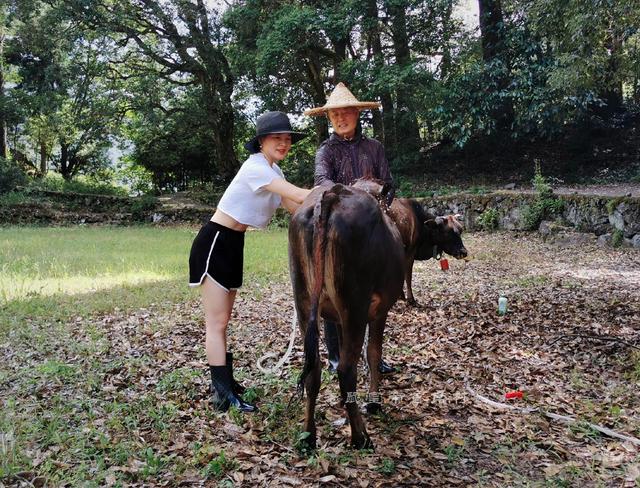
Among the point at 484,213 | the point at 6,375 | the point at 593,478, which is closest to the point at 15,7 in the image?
the point at 484,213

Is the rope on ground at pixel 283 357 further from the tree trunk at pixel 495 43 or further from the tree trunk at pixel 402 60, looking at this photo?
the tree trunk at pixel 495 43

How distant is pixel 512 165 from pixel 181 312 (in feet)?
46.2

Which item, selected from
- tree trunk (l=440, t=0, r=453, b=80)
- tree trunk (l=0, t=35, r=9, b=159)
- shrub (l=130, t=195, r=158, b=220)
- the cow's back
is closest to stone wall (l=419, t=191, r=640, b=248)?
tree trunk (l=440, t=0, r=453, b=80)

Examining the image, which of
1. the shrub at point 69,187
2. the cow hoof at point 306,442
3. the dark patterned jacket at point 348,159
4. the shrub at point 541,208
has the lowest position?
the cow hoof at point 306,442

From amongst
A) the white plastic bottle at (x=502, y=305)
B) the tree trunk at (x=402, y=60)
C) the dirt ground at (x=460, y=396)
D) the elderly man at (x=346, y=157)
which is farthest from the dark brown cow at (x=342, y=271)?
the tree trunk at (x=402, y=60)

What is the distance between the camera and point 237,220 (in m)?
3.69

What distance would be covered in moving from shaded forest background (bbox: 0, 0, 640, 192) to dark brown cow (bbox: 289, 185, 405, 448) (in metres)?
A: 10.7

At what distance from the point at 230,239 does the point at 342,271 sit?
3.52 ft

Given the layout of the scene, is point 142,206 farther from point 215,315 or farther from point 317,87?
point 215,315

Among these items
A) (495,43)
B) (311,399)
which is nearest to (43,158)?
(495,43)

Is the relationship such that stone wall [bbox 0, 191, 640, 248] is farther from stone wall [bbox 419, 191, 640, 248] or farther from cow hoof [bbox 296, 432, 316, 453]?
cow hoof [bbox 296, 432, 316, 453]

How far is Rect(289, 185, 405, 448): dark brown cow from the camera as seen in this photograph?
3.02 metres

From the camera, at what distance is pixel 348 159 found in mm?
4363

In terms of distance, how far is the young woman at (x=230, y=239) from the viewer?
363 centimetres
